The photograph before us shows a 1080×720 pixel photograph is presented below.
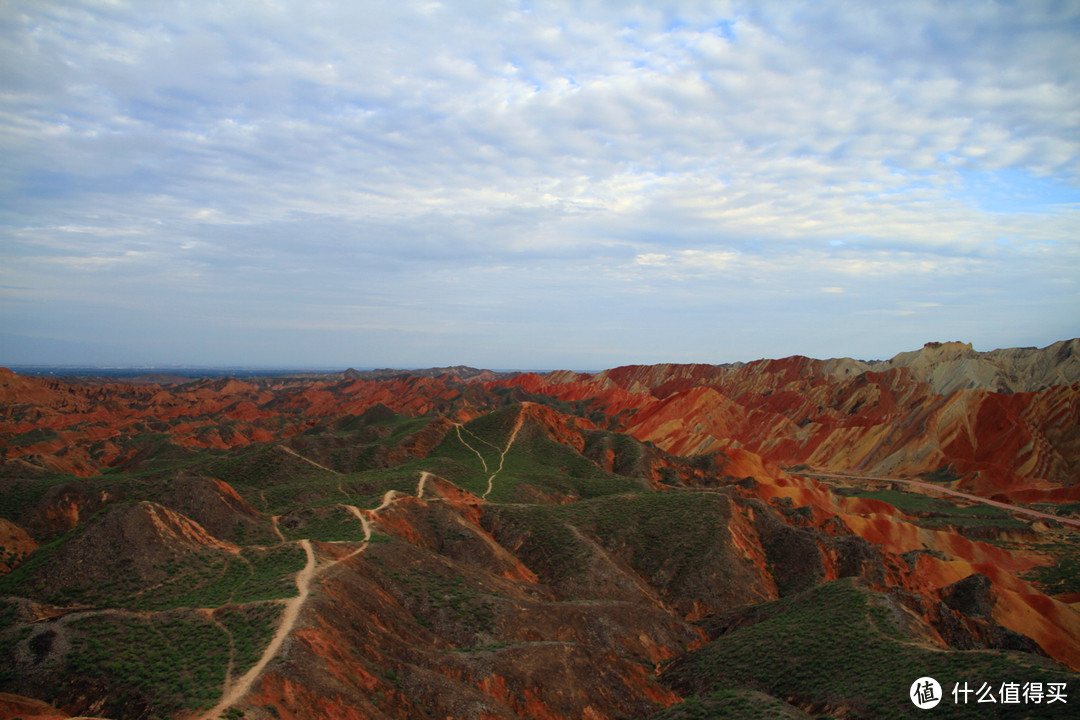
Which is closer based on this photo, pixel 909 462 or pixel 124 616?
pixel 124 616

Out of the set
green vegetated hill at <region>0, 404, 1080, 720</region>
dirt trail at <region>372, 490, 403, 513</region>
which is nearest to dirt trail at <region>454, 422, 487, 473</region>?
green vegetated hill at <region>0, 404, 1080, 720</region>

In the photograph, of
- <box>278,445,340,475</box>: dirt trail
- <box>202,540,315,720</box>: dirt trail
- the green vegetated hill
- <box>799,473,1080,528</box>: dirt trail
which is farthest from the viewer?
<box>799,473,1080,528</box>: dirt trail

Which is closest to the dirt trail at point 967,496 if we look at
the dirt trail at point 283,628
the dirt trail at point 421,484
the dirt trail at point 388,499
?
the dirt trail at point 421,484

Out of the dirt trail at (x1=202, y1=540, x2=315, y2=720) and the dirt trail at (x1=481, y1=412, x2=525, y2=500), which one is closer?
the dirt trail at (x1=202, y1=540, x2=315, y2=720)

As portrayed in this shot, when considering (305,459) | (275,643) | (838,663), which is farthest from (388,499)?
(838,663)

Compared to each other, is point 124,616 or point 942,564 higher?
point 124,616

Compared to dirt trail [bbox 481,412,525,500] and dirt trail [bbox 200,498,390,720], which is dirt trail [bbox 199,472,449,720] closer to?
dirt trail [bbox 200,498,390,720]

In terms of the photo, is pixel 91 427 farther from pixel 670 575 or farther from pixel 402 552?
pixel 670 575

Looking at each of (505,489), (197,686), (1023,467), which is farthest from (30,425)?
(1023,467)
